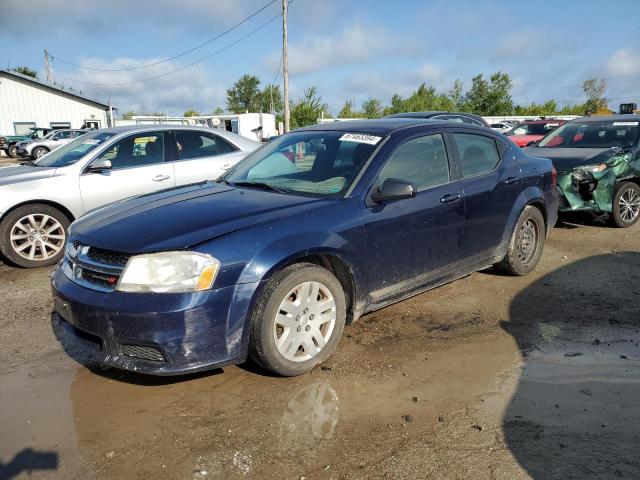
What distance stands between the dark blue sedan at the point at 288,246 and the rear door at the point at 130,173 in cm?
242

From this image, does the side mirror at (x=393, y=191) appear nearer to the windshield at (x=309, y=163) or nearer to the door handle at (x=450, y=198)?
the windshield at (x=309, y=163)

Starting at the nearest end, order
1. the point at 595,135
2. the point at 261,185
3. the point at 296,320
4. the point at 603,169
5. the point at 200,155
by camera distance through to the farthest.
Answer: the point at 296,320, the point at 261,185, the point at 200,155, the point at 603,169, the point at 595,135

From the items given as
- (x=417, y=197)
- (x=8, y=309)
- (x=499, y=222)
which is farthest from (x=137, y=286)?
(x=499, y=222)

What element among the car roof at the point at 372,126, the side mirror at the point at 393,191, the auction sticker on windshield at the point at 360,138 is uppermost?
the car roof at the point at 372,126

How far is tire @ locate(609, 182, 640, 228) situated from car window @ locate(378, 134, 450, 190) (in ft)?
15.2

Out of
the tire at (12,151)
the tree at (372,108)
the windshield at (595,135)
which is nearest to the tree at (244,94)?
the tree at (372,108)

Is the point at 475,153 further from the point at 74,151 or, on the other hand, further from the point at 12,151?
the point at 12,151

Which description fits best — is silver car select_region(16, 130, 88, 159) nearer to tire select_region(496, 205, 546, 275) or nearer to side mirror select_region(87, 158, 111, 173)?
side mirror select_region(87, 158, 111, 173)

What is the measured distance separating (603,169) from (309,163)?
5140 mm

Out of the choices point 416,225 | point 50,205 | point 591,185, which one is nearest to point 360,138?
point 416,225

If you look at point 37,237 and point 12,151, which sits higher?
point 12,151

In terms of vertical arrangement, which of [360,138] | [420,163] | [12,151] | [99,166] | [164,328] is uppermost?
[360,138]

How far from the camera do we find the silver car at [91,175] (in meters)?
5.94

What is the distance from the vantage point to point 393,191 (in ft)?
11.9
